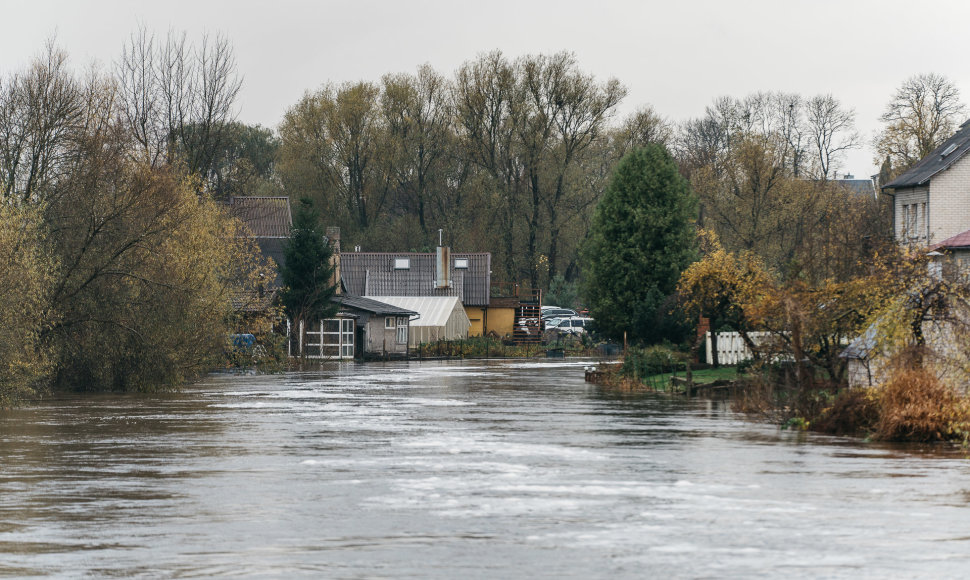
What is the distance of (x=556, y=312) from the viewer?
341ft

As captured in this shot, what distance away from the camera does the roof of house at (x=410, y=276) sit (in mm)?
94875

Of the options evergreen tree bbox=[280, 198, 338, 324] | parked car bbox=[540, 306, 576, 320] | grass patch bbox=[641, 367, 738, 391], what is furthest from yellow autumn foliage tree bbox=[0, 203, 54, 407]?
parked car bbox=[540, 306, 576, 320]

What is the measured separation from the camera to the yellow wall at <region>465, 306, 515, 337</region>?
317 ft

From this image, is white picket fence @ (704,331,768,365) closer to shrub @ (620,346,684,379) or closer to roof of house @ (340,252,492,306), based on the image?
shrub @ (620,346,684,379)

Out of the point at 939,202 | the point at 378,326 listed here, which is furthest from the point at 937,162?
the point at 378,326

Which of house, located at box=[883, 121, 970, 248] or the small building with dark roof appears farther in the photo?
the small building with dark roof

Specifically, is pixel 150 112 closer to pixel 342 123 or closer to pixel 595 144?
pixel 342 123

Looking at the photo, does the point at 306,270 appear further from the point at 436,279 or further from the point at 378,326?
the point at 436,279

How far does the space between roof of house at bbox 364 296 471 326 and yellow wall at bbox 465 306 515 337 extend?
4279 millimetres

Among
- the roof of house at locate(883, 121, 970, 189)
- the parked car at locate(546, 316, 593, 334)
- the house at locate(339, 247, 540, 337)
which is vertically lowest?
the parked car at locate(546, 316, 593, 334)

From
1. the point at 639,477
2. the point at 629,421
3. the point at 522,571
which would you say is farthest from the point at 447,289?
the point at 522,571

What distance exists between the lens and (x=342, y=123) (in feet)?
305

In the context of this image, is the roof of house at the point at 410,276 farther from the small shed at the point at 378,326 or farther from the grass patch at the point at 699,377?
the grass patch at the point at 699,377

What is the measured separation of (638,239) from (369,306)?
2200 centimetres
